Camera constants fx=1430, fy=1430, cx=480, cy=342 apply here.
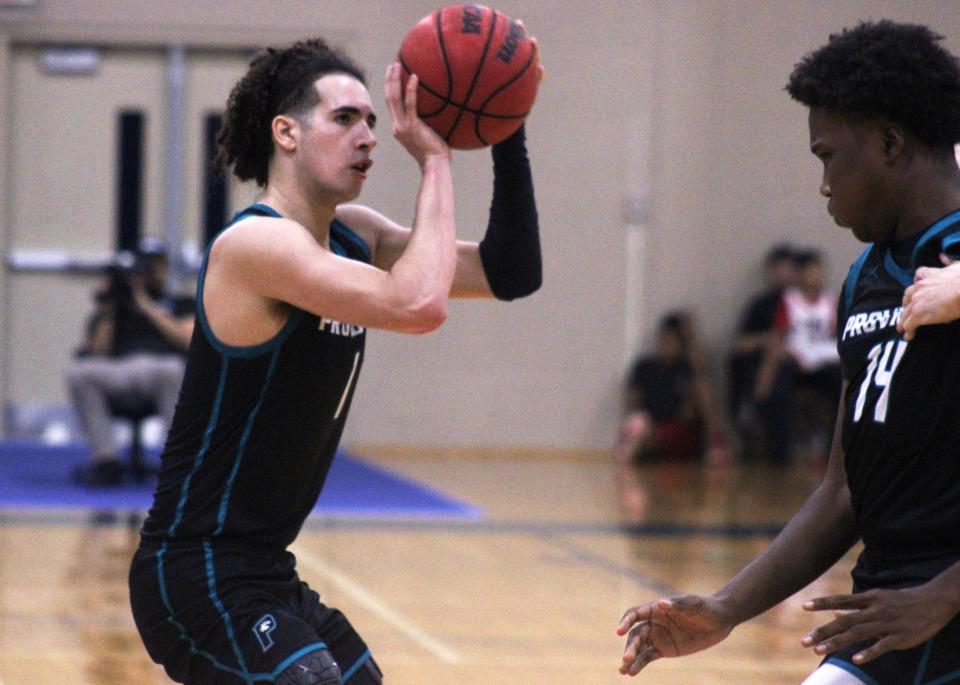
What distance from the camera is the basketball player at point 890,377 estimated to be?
2043 mm

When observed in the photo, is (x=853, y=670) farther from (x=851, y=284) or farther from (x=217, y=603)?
(x=217, y=603)

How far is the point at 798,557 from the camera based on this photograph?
2.36 meters

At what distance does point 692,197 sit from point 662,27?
4.66ft

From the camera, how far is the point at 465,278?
310 cm

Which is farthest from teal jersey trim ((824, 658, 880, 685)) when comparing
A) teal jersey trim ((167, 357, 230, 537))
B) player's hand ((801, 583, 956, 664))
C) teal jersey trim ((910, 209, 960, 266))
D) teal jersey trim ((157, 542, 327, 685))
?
teal jersey trim ((167, 357, 230, 537))

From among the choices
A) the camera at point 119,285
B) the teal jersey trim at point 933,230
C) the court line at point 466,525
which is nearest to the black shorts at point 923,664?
the teal jersey trim at point 933,230

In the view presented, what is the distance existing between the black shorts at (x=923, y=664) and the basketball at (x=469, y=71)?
128cm

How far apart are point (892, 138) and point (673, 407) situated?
30.9ft

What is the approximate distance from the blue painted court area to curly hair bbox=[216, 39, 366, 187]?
536cm

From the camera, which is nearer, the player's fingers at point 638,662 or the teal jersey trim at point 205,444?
the player's fingers at point 638,662

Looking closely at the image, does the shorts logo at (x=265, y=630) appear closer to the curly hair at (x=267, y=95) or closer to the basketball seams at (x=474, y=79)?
the curly hair at (x=267, y=95)

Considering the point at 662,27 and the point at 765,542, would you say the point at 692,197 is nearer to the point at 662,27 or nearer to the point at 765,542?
the point at 662,27

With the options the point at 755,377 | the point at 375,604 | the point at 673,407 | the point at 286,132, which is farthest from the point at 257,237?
the point at 755,377

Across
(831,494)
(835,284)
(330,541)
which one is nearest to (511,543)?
(330,541)
